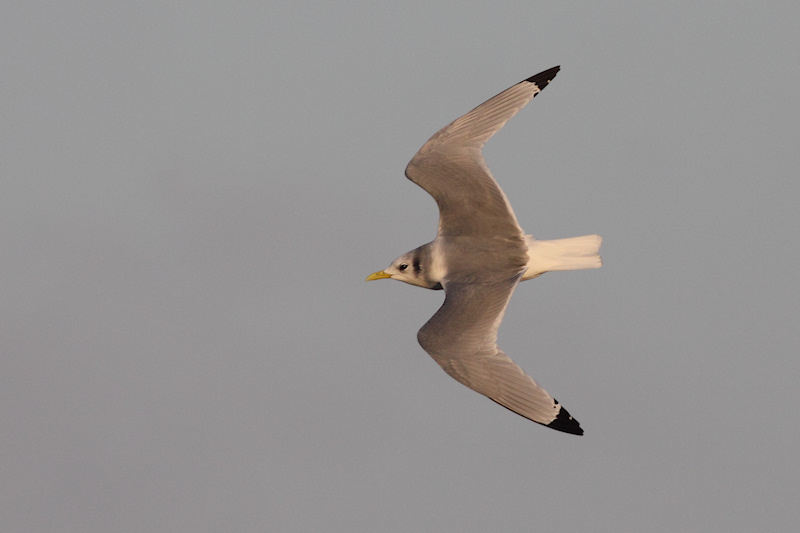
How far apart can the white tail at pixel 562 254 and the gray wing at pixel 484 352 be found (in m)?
0.56

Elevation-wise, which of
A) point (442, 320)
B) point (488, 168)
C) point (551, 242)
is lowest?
point (442, 320)

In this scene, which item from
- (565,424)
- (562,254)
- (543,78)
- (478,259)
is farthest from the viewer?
(543,78)

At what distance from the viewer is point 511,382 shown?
15.5 meters

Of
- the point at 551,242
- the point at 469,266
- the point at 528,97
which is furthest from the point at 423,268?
the point at 528,97

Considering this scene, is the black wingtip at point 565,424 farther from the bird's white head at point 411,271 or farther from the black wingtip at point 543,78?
the black wingtip at point 543,78

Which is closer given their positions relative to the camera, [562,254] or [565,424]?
[565,424]

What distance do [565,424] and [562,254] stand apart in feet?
10.8

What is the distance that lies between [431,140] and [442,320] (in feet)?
12.1

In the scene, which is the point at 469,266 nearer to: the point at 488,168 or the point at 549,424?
the point at 488,168

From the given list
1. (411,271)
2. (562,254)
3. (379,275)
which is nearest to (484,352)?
(562,254)

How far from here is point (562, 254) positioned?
1766 cm

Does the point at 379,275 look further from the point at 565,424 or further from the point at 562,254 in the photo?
the point at 565,424

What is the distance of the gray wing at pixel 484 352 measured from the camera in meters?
15.4

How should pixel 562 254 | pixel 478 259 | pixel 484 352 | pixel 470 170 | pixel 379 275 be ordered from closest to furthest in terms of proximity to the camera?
pixel 484 352 < pixel 478 259 < pixel 562 254 < pixel 470 170 < pixel 379 275
